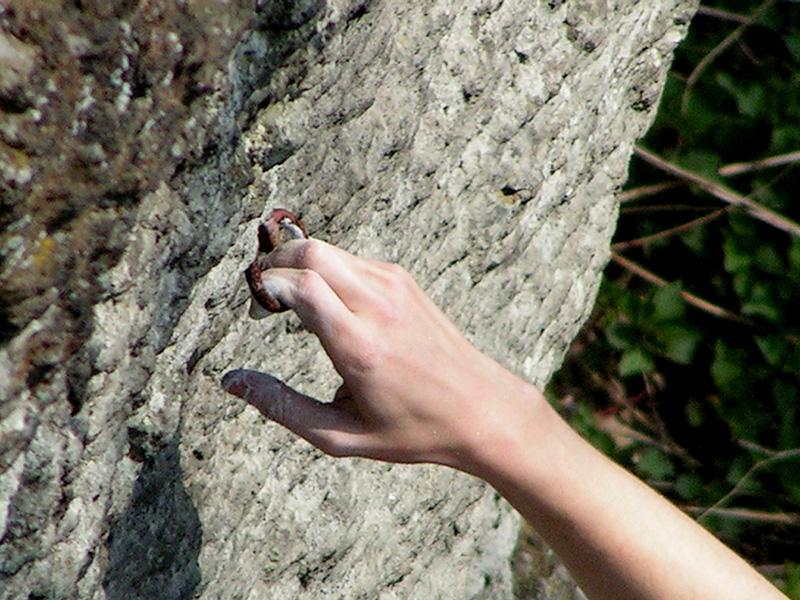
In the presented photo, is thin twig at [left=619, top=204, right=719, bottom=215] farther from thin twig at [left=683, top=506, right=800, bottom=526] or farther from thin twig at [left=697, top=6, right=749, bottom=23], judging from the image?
thin twig at [left=683, top=506, right=800, bottom=526]

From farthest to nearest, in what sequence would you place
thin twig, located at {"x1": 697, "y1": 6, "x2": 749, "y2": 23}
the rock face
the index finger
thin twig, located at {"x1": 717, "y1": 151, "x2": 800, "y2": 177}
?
thin twig, located at {"x1": 697, "y1": 6, "x2": 749, "y2": 23}
thin twig, located at {"x1": 717, "y1": 151, "x2": 800, "y2": 177}
the index finger
the rock face

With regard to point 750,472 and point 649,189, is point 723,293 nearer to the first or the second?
point 649,189

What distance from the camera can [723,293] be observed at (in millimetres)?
2738

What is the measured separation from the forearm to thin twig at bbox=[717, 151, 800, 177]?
1883mm

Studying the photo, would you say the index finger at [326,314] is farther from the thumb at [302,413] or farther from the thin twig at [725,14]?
the thin twig at [725,14]

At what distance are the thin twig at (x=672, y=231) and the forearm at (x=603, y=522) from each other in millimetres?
1920

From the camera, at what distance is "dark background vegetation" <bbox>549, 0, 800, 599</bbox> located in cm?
261

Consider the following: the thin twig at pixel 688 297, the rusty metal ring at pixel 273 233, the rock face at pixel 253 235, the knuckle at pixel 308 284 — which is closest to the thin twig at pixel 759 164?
the thin twig at pixel 688 297

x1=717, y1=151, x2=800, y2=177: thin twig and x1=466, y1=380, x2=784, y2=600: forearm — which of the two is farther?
x1=717, y1=151, x2=800, y2=177: thin twig

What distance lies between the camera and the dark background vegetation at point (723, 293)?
8.55ft

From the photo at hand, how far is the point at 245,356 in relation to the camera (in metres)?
1.09

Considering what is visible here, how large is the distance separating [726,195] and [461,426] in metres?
2.01

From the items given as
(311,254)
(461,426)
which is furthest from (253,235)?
(461,426)

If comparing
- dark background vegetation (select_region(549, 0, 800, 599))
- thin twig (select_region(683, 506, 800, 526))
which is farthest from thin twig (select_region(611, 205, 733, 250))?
thin twig (select_region(683, 506, 800, 526))
